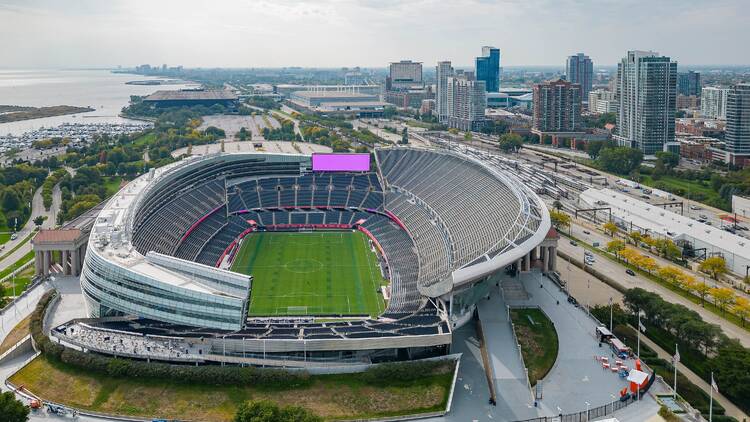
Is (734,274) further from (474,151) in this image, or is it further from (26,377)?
(474,151)

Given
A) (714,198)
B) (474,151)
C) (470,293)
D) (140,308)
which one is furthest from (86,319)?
(474,151)

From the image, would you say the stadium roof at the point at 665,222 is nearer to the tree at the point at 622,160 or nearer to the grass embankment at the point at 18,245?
the tree at the point at 622,160

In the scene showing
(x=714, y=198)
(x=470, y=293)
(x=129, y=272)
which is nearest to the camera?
(x=129, y=272)

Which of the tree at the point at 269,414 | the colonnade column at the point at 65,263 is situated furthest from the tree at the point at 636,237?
the colonnade column at the point at 65,263

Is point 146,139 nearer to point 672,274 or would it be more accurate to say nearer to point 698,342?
point 672,274

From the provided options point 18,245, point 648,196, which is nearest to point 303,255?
point 18,245

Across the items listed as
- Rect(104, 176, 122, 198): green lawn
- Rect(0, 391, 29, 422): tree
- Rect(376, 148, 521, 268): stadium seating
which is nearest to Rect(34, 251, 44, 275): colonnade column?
Rect(0, 391, 29, 422): tree
